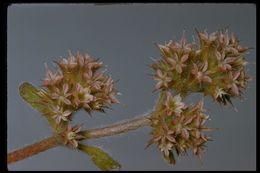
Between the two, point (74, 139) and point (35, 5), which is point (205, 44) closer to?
point (74, 139)

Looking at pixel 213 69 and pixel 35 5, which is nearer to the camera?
pixel 213 69

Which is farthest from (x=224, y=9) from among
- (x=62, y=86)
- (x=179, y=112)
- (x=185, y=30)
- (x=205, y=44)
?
(x=62, y=86)

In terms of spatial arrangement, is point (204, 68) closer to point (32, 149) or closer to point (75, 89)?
point (75, 89)

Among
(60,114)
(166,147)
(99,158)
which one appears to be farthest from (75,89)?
(166,147)

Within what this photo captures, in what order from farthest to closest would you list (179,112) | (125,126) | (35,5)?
(35,5)
(125,126)
(179,112)

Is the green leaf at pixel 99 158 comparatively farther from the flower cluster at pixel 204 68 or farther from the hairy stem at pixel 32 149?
the flower cluster at pixel 204 68

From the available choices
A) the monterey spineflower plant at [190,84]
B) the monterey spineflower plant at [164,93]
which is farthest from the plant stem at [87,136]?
the monterey spineflower plant at [190,84]
